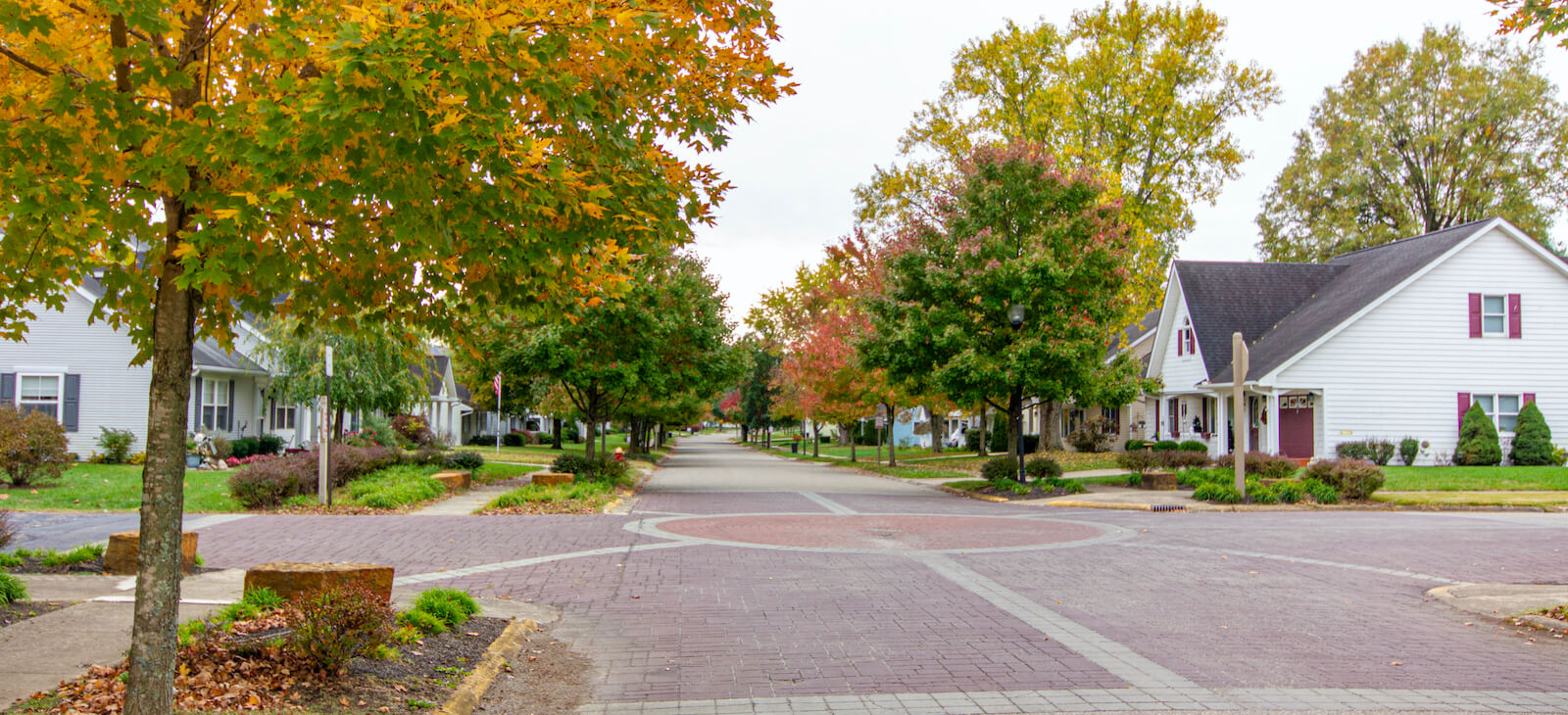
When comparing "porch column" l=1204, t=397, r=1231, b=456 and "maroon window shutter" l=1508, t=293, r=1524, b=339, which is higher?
"maroon window shutter" l=1508, t=293, r=1524, b=339

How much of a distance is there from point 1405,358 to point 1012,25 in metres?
16.0

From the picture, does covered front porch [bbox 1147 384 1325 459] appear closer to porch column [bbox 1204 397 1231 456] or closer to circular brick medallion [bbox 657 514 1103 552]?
porch column [bbox 1204 397 1231 456]

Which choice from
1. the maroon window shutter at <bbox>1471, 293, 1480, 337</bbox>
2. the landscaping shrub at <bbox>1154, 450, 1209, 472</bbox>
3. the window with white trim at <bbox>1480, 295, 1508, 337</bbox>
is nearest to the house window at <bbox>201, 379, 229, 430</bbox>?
the landscaping shrub at <bbox>1154, 450, 1209, 472</bbox>

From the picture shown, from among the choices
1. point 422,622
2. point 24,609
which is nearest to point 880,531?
point 422,622

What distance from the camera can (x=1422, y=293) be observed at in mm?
30047

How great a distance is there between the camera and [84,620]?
7160 millimetres

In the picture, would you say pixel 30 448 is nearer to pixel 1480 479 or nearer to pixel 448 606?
pixel 448 606

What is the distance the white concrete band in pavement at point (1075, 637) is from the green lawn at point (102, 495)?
508 inches

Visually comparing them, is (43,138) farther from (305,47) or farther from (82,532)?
(82,532)

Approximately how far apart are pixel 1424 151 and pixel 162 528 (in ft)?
164

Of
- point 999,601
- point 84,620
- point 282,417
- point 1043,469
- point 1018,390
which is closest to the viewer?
point 84,620

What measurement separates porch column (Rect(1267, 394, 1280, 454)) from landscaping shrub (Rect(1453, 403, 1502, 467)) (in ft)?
15.1

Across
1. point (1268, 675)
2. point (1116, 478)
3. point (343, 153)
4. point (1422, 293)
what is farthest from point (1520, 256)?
point (343, 153)

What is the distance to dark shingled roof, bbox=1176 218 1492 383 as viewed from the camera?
30.4 m
